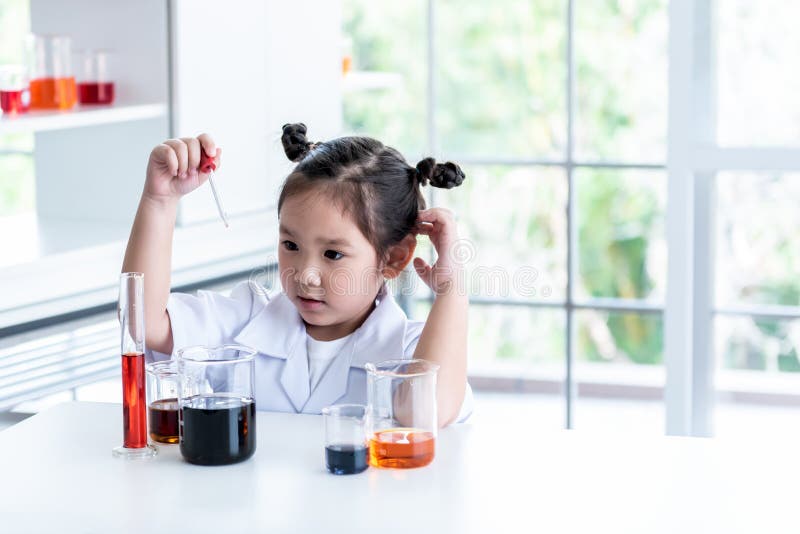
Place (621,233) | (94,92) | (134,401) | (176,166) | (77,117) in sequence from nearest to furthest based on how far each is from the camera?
(134,401)
(176,166)
(77,117)
(94,92)
(621,233)

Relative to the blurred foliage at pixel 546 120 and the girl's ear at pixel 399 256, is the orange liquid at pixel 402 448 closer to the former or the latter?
the girl's ear at pixel 399 256

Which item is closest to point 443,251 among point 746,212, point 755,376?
point 746,212

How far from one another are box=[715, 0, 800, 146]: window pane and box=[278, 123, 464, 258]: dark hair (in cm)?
132

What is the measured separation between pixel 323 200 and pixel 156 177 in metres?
0.23

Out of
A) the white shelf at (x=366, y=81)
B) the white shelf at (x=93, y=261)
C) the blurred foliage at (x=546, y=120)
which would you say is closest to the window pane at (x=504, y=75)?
the blurred foliage at (x=546, y=120)

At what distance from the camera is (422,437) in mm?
1246

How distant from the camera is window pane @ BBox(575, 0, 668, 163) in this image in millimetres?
5727

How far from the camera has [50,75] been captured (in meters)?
2.19

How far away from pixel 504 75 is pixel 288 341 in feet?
14.9

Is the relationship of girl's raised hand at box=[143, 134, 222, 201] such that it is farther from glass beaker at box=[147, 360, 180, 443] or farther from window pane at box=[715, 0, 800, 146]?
window pane at box=[715, 0, 800, 146]

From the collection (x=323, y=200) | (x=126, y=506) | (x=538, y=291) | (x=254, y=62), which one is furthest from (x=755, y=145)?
(x=126, y=506)

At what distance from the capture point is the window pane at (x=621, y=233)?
19.7 ft

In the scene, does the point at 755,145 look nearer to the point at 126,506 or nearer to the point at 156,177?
the point at 156,177

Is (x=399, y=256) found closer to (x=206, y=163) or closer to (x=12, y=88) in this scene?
(x=206, y=163)
